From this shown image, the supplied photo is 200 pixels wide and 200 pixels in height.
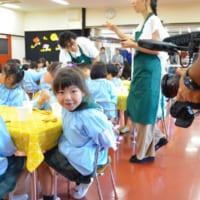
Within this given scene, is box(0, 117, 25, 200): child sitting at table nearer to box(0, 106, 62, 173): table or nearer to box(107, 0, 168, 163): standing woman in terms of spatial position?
box(0, 106, 62, 173): table

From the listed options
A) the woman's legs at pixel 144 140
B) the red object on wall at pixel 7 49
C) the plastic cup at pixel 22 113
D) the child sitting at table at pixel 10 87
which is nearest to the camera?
the plastic cup at pixel 22 113

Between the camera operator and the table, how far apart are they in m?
1.04

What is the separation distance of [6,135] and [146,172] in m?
1.51

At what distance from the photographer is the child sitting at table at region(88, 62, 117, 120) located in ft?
10.8

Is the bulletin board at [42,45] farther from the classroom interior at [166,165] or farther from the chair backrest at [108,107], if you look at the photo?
the chair backrest at [108,107]

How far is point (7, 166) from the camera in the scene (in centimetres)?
179

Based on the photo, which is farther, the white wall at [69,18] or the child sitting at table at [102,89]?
the white wall at [69,18]

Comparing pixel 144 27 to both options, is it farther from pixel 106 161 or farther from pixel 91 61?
pixel 106 161

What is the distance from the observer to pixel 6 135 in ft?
5.73

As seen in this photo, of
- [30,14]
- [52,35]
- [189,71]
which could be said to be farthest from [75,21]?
[189,71]

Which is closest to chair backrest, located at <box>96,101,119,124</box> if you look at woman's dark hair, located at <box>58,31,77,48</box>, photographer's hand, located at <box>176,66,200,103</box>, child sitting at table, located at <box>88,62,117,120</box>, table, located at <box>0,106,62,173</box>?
child sitting at table, located at <box>88,62,117,120</box>

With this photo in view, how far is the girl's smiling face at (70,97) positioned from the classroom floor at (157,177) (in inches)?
31.4

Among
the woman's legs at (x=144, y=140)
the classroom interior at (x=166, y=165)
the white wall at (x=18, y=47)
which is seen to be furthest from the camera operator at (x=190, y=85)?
the white wall at (x=18, y=47)

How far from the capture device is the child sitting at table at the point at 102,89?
330cm
